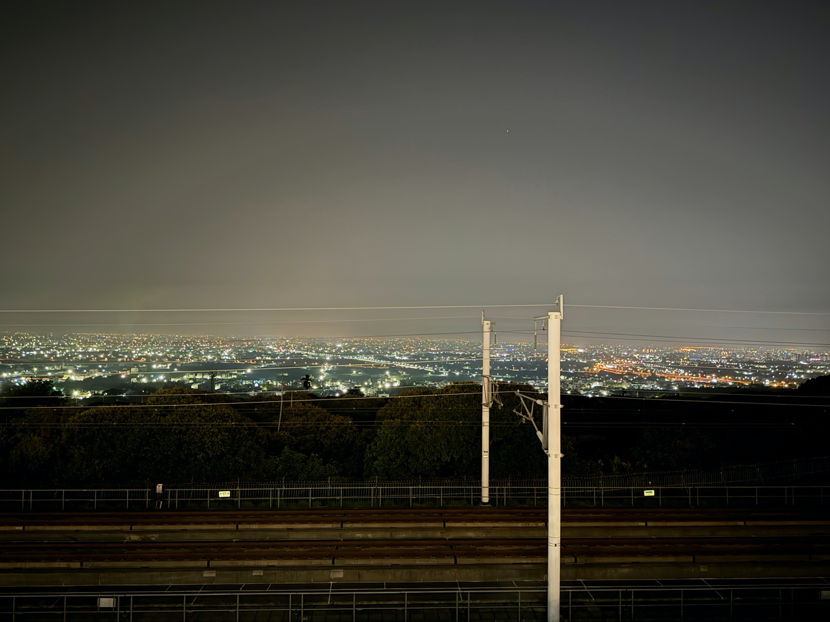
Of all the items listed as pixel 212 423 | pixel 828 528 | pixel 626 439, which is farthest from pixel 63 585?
pixel 626 439

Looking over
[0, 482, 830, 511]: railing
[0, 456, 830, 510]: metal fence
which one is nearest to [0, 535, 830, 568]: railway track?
[0, 456, 830, 510]: metal fence

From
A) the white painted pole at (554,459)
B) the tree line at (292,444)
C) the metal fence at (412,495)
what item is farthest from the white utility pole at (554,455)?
the tree line at (292,444)

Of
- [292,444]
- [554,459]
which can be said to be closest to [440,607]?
[554,459]

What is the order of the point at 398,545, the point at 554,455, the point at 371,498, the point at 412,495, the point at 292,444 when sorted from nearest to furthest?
the point at 554,455, the point at 398,545, the point at 371,498, the point at 412,495, the point at 292,444

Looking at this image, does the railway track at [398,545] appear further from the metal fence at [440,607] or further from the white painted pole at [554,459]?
the white painted pole at [554,459]

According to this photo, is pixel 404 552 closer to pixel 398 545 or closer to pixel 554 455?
pixel 398 545

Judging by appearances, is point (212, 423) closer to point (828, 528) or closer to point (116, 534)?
point (116, 534)

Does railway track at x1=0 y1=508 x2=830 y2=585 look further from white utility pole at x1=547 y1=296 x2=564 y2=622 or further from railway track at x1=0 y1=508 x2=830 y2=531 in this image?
white utility pole at x1=547 y1=296 x2=564 y2=622
